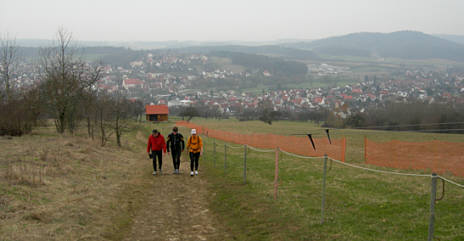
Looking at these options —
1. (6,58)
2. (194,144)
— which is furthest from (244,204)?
(6,58)

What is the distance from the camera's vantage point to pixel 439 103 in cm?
4231

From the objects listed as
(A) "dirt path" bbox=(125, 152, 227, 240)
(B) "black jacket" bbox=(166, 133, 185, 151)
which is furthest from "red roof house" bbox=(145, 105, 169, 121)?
(A) "dirt path" bbox=(125, 152, 227, 240)

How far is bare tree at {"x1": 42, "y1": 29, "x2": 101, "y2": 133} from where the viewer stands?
78.5ft

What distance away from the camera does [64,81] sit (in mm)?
24328

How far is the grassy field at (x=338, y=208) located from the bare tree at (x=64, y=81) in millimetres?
15713

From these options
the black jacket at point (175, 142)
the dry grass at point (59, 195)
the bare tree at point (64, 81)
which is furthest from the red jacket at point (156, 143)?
the bare tree at point (64, 81)

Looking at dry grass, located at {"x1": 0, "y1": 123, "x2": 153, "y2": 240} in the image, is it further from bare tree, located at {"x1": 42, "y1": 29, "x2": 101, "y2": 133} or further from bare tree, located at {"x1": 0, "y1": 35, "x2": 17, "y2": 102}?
bare tree, located at {"x1": 0, "y1": 35, "x2": 17, "y2": 102}

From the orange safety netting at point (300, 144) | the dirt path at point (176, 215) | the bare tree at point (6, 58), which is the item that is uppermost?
the bare tree at point (6, 58)

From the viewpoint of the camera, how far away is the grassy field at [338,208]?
646 cm

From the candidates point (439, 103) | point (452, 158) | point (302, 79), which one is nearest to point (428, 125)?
point (439, 103)

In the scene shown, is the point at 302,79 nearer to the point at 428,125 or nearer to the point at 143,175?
the point at 428,125

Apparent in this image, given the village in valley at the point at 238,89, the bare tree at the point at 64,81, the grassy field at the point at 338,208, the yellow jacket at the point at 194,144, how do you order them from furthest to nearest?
the village in valley at the point at 238,89, the bare tree at the point at 64,81, the yellow jacket at the point at 194,144, the grassy field at the point at 338,208

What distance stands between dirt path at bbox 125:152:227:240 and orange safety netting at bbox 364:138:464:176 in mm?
8218

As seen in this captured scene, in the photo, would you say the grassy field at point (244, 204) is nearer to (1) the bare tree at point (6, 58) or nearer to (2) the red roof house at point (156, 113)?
(1) the bare tree at point (6, 58)
